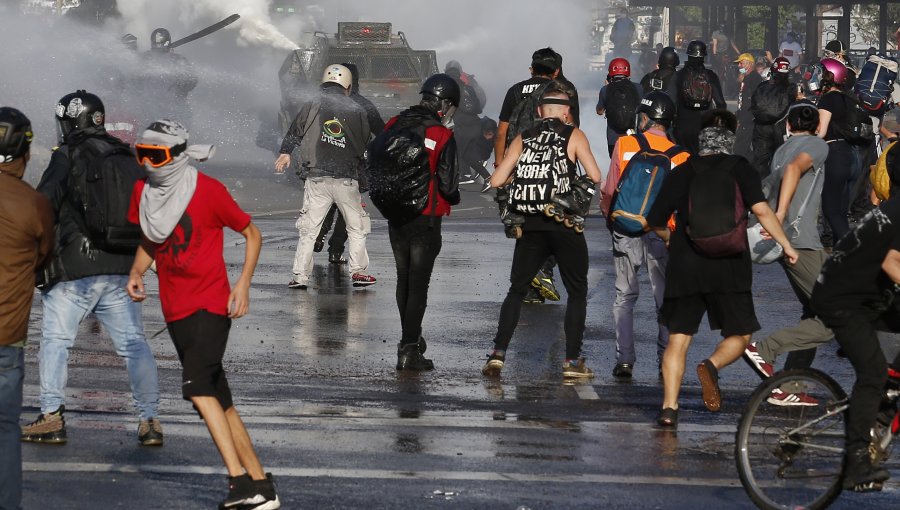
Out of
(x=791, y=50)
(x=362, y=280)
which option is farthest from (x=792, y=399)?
(x=791, y=50)

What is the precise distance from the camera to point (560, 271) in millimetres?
9312

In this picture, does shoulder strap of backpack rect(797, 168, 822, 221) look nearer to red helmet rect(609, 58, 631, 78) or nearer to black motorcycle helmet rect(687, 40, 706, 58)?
red helmet rect(609, 58, 631, 78)

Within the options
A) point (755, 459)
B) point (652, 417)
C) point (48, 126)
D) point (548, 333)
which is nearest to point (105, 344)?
point (548, 333)

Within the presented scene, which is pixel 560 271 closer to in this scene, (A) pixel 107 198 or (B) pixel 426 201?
(B) pixel 426 201

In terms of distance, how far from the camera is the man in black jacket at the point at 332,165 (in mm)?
12984

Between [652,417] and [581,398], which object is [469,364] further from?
[652,417]

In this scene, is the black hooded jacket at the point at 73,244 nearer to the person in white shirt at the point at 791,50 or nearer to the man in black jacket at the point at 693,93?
the man in black jacket at the point at 693,93

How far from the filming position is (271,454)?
7383mm

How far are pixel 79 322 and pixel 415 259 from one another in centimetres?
251

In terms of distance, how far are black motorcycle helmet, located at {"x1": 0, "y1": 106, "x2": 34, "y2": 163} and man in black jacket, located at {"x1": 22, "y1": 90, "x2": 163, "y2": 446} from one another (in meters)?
1.15

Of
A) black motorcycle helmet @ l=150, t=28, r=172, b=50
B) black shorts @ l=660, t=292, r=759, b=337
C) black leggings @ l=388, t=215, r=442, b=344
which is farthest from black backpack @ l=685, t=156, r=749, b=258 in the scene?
black motorcycle helmet @ l=150, t=28, r=172, b=50

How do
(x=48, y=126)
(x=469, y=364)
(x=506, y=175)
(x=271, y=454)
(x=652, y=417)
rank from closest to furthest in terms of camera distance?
(x=271, y=454), (x=652, y=417), (x=506, y=175), (x=469, y=364), (x=48, y=126)

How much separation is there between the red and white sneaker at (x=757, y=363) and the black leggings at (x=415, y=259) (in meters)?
2.09

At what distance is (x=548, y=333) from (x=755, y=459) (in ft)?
14.7
